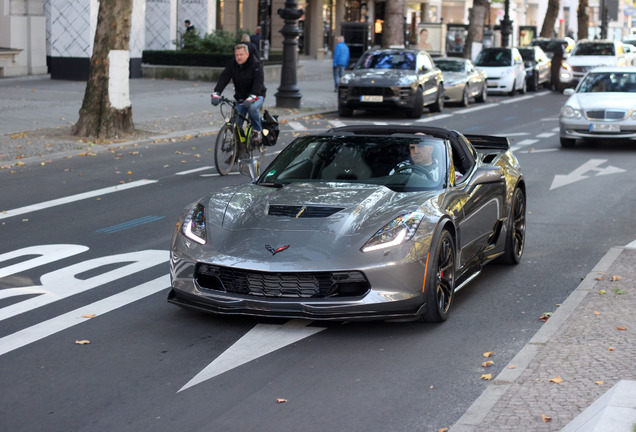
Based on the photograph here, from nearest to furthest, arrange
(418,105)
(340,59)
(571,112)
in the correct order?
(571,112) → (418,105) → (340,59)

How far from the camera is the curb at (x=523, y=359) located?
5246mm

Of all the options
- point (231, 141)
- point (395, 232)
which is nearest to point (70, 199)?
point (231, 141)

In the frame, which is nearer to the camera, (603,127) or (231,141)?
(231,141)

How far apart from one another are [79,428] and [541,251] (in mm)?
5852

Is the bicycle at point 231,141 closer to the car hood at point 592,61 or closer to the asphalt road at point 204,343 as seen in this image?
the asphalt road at point 204,343

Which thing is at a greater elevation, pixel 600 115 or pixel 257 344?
pixel 600 115

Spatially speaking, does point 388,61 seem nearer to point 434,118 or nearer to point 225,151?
point 434,118

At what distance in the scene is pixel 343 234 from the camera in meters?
6.86

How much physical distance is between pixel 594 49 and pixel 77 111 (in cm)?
2322

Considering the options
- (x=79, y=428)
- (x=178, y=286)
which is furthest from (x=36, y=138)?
(x=79, y=428)

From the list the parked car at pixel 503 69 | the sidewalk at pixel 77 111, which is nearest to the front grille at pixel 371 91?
the sidewalk at pixel 77 111

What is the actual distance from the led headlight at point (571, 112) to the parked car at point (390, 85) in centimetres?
681

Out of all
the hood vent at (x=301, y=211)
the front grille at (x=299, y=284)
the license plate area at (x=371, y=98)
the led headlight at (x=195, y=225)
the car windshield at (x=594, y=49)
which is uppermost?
the car windshield at (x=594, y=49)

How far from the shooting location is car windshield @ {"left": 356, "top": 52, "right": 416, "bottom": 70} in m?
27.5
